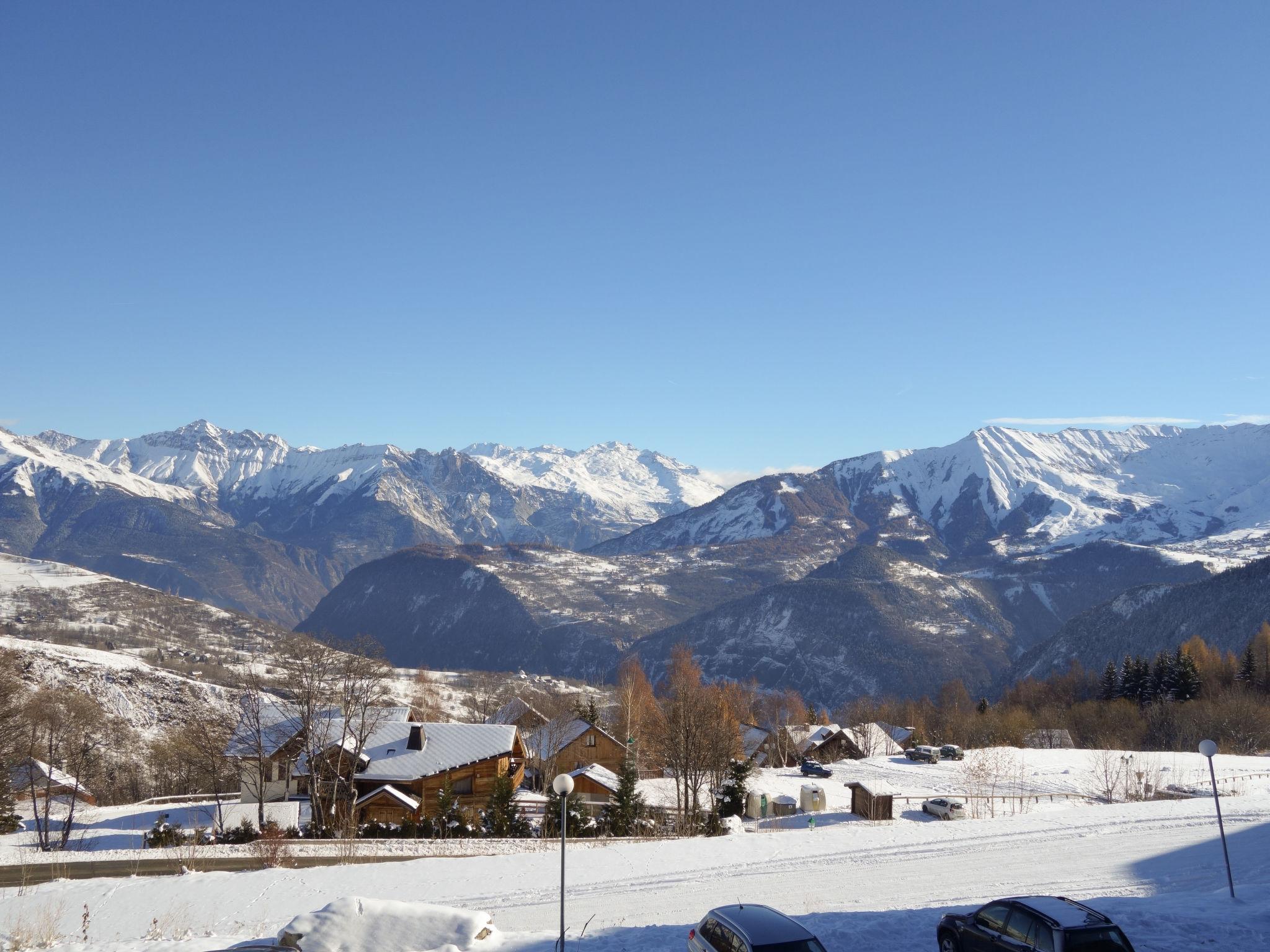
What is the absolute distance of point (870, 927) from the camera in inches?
703

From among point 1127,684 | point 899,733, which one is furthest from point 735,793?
point 1127,684

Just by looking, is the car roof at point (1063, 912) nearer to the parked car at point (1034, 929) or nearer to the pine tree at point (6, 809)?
the parked car at point (1034, 929)

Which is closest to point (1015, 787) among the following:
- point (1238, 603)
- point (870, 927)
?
point (870, 927)

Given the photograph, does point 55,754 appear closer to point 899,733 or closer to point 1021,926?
point 1021,926

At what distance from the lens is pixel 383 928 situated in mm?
16156

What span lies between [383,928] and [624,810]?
31.8m

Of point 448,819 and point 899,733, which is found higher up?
point 448,819

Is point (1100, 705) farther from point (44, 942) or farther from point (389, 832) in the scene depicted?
point (44, 942)

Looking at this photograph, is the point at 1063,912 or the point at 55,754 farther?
the point at 55,754

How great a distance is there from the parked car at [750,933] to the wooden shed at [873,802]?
3752 cm

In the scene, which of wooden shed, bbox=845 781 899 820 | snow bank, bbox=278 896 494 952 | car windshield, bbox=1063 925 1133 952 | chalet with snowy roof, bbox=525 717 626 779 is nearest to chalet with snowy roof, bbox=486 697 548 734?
chalet with snowy roof, bbox=525 717 626 779

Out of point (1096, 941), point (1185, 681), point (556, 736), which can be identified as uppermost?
point (1185, 681)

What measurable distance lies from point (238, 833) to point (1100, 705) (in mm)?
103090

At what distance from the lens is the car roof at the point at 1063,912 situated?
45.1 ft
